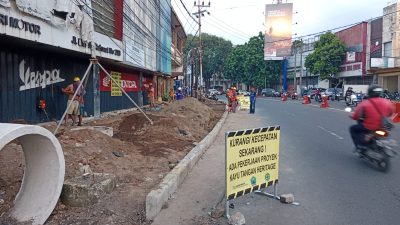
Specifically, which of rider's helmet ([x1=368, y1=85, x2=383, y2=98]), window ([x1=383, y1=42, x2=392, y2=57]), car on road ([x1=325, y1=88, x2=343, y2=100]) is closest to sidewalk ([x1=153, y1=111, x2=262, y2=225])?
rider's helmet ([x1=368, y1=85, x2=383, y2=98])

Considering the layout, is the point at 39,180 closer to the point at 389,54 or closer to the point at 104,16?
the point at 104,16

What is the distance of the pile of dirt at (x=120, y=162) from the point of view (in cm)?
517

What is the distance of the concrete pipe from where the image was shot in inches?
190

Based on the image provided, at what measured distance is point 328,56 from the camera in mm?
50500

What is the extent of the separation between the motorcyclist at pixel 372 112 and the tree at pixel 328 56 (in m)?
44.2

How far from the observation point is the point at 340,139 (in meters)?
12.1

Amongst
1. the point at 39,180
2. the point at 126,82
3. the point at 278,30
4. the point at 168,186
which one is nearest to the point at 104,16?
the point at 126,82

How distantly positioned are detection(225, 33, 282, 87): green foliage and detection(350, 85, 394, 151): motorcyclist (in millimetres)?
62004

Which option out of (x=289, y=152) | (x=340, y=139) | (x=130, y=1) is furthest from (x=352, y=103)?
(x=289, y=152)

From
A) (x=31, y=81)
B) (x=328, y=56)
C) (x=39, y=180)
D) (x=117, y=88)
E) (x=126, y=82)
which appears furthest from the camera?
(x=328, y=56)

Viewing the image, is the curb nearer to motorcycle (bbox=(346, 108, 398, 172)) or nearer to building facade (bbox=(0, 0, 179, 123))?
motorcycle (bbox=(346, 108, 398, 172))

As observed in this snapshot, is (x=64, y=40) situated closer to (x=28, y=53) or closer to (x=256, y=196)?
(x=28, y=53)

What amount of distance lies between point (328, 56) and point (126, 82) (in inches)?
1305

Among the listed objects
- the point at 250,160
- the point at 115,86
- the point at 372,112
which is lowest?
the point at 250,160
